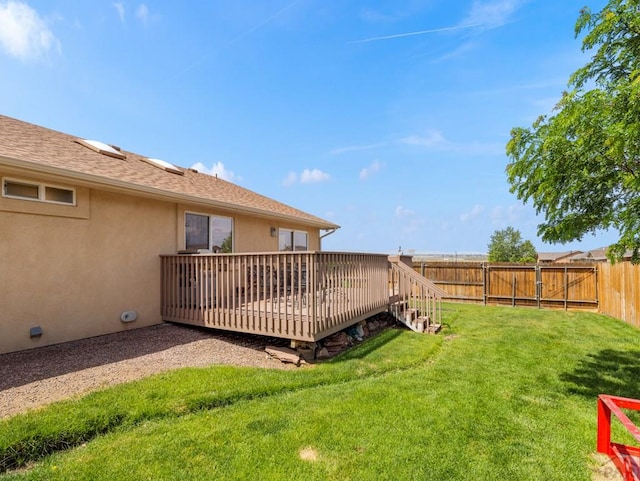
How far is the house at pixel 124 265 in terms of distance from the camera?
543 cm

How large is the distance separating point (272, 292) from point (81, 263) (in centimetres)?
371

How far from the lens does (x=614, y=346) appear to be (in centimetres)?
718

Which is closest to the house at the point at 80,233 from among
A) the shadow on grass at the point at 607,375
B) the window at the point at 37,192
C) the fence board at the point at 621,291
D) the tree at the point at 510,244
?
A: the window at the point at 37,192

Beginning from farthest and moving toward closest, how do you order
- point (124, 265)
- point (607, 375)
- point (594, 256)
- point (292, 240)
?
point (594, 256) → point (292, 240) → point (124, 265) → point (607, 375)

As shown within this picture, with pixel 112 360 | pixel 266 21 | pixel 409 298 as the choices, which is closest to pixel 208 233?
pixel 112 360

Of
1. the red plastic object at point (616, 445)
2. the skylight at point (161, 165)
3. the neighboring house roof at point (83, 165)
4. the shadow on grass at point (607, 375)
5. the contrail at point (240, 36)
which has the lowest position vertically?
the shadow on grass at point (607, 375)

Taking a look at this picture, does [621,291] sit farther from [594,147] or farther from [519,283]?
[594,147]

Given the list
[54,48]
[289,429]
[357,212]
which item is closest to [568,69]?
[289,429]

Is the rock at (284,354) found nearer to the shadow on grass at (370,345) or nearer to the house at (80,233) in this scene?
the shadow on grass at (370,345)

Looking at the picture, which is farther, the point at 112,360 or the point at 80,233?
the point at 80,233

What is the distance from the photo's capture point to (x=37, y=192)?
5.64m

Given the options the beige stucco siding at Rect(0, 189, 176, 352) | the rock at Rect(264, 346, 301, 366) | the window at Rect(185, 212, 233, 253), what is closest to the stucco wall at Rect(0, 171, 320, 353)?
the beige stucco siding at Rect(0, 189, 176, 352)

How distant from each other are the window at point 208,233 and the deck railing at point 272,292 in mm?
1127

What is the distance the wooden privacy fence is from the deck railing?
24.2 feet
